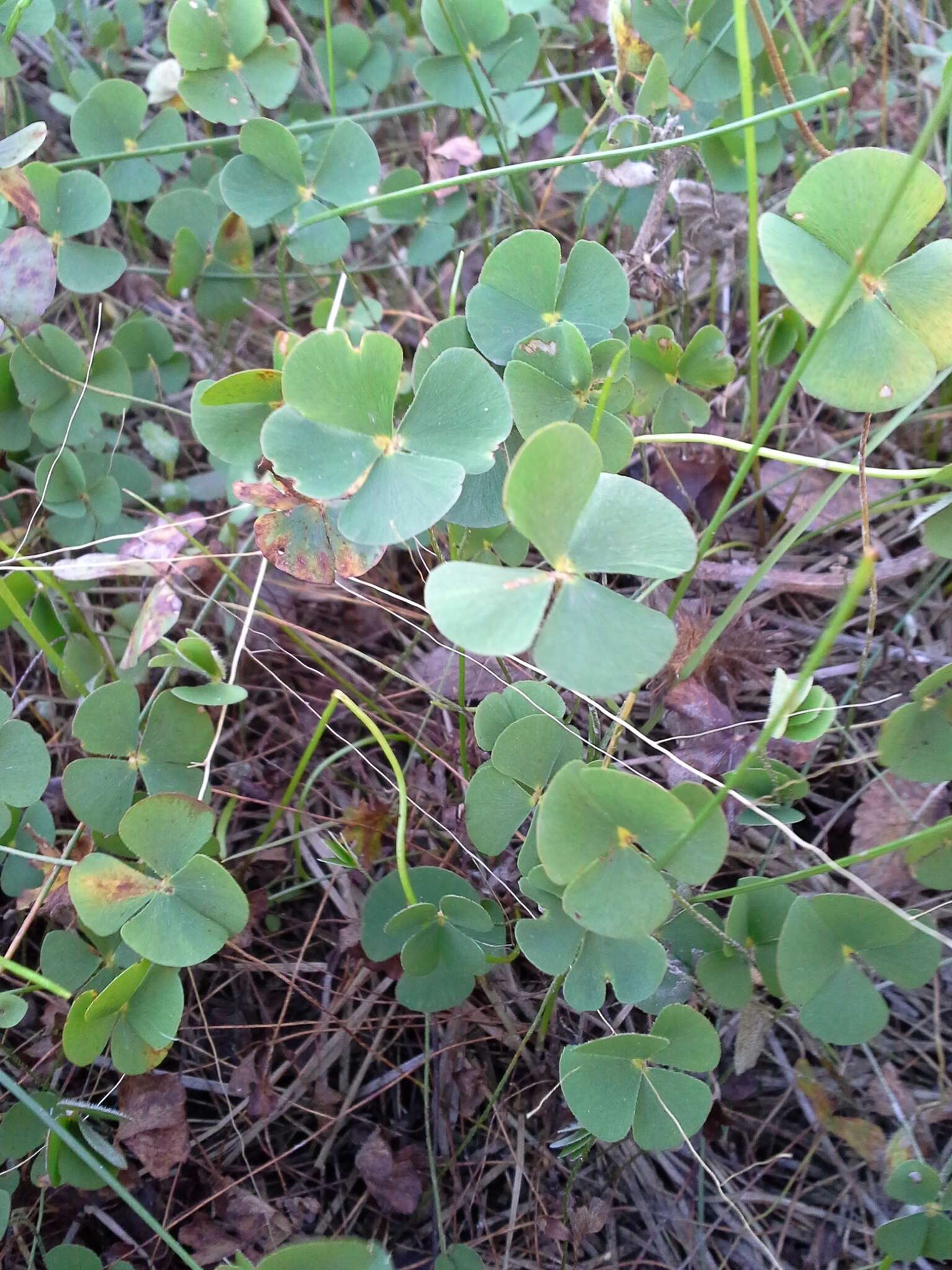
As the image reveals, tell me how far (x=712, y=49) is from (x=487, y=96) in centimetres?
38

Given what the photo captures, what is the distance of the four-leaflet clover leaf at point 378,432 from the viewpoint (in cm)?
90

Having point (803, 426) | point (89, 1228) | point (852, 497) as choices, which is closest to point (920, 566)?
point (852, 497)

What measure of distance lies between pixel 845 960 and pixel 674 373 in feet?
2.63

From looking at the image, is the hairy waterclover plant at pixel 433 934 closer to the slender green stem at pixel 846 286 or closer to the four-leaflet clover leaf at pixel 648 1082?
the four-leaflet clover leaf at pixel 648 1082

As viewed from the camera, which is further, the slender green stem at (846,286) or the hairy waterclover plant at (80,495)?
the hairy waterclover plant at (80,495)

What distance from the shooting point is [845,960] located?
964 mm

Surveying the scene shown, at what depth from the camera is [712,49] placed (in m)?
1.44

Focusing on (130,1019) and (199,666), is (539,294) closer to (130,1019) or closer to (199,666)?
(199,666)

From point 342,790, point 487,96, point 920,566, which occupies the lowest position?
point 342,790

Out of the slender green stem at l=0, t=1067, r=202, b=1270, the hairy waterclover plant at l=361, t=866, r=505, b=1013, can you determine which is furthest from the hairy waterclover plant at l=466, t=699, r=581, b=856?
the slender green stem at l=0, t=1067, r=202, b=1270

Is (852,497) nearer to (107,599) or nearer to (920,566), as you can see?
(920,566)

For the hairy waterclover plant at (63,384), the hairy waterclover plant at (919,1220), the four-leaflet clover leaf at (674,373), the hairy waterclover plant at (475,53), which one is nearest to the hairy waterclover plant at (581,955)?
the hairy waterclover plant at (919,1220)

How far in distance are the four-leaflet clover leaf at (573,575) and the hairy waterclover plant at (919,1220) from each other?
70 centimetres

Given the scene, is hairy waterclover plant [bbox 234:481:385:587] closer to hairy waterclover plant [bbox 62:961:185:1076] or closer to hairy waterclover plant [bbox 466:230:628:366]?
hairy waterclover plant [bbox 466:230:628:366]
